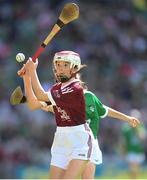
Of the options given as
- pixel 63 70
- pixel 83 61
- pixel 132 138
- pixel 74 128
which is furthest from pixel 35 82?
pixel 83 61

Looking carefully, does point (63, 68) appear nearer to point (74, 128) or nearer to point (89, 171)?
point (74, 128)

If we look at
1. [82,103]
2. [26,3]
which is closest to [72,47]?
[26,3]

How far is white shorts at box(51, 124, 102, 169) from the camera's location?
28.6ft

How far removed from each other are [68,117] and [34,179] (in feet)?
23.6

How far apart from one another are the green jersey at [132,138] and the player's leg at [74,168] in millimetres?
8542

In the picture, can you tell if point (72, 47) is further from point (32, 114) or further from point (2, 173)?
point (2, 173)

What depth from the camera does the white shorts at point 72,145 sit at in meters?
8.73

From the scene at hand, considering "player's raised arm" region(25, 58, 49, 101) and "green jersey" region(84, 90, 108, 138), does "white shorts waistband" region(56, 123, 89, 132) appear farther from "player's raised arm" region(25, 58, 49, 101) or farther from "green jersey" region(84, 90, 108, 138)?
"green jersey" region(84, 90, 108, 138)

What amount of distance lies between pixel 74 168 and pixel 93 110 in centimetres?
123

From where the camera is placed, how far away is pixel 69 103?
8.68 meters

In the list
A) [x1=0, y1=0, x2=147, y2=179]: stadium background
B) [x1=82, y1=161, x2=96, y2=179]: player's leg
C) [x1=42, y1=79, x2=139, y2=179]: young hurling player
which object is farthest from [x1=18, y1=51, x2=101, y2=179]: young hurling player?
[x1=0, y1=0, x2=147, y2=179]: stadium background

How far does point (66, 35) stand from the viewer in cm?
1928

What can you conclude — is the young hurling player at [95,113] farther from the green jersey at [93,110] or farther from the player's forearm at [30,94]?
the player's forearm at [30,94]

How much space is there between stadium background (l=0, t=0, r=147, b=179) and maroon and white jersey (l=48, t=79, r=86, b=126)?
761 cm
